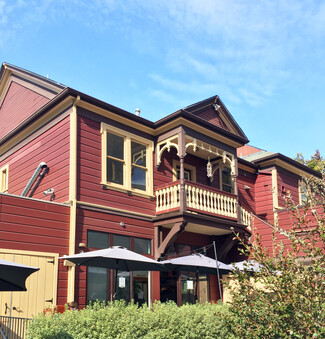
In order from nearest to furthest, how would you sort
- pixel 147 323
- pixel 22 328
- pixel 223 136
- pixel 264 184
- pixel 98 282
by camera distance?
1. pixel 147 323
2. pixel 22 328
3. pixel 98 282
4. pixel 223 136
5. pixel 264 184

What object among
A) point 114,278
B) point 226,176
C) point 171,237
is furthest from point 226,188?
point 114,278

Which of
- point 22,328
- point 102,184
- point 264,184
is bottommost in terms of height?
point 22,328

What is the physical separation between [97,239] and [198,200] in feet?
13.5

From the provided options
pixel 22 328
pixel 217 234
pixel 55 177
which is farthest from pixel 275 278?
pixel 217 234

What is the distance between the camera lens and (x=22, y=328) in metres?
10.5

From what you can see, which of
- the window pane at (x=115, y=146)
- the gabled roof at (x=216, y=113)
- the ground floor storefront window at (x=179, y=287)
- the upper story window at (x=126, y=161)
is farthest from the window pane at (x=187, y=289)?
the gabled roof at (x=216, y=113)

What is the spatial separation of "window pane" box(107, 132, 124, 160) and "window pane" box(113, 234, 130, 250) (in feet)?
8.62

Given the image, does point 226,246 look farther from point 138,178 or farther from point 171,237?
point 138,178

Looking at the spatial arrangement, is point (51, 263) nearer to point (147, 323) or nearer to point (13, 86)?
point (147, 323)

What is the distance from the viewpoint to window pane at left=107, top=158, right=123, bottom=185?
14460 millimetres

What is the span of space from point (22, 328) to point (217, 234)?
8740 millimetres

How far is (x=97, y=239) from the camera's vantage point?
1343 cm

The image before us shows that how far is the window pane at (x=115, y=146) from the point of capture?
1470 cm

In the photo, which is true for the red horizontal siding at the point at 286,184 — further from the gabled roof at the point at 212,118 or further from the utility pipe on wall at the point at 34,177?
the utility pipe on wall at the point at 34,177
